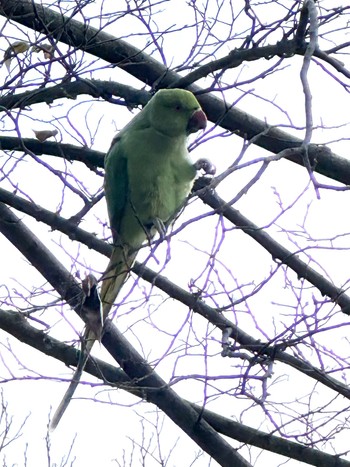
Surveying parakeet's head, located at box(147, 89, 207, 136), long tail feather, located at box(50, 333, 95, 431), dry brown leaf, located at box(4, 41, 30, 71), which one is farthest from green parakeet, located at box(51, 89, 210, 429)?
dry brown leaf, located at box(4, 41, 30, 71)

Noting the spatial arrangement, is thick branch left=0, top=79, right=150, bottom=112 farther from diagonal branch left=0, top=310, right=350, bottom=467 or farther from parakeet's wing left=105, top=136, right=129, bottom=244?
diagonal branch left=0, top=310, right=350, bottom=467

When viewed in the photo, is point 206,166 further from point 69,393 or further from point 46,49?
point 69,393

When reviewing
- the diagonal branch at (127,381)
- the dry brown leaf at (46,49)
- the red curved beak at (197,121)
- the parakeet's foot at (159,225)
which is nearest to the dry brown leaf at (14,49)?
the dry brown leaf at (46,49)

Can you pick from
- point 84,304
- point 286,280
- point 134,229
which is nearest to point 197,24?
point 134,229

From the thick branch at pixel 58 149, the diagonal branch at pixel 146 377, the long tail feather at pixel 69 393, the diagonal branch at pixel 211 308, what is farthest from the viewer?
the thick branch at pixel 58 149

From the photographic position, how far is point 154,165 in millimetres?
4258

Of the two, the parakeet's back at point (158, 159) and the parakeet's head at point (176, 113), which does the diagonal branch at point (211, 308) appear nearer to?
the parakeet's back at point (158, 159)

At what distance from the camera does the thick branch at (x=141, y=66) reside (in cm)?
457

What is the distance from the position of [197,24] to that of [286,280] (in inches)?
56.9

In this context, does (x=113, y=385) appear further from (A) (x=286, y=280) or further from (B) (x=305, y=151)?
(B) (x=305, y=151)

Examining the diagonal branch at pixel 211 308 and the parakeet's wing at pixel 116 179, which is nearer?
the diagonal branch at pixel 211 308

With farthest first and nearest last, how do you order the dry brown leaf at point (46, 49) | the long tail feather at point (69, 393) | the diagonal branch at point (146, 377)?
the diagonal branch at point (146, 377) → the dry brown leaf at point (46, 49) → the long tail feather at point (69, 393)

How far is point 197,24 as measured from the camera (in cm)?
469

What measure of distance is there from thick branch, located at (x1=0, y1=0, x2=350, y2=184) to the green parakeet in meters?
0.34
